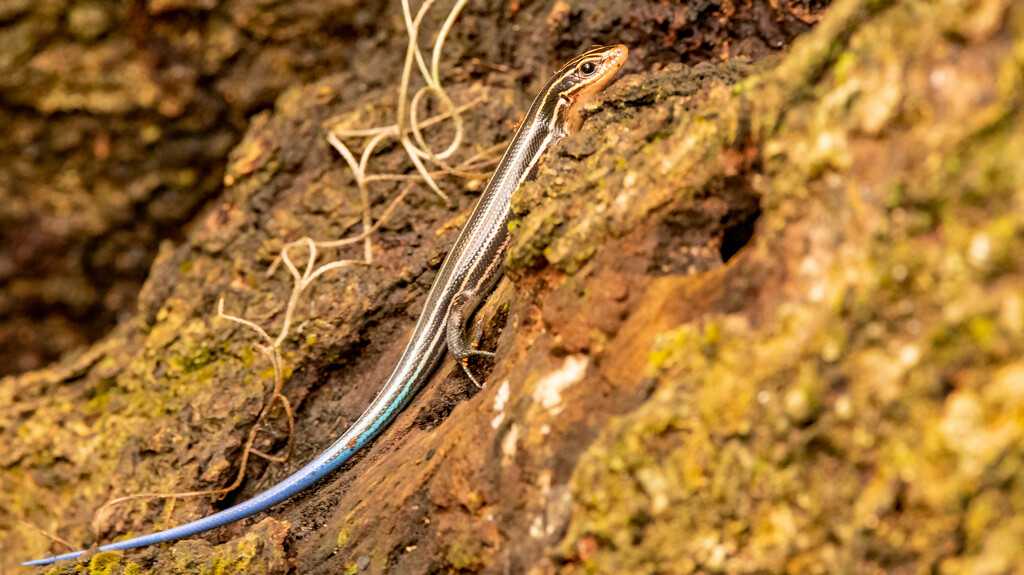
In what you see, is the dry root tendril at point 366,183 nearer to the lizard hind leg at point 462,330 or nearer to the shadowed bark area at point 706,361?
the shadowed bark area at point 706,361

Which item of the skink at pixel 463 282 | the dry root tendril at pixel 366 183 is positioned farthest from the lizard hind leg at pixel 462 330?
the dry root tendril at pixel 366 183

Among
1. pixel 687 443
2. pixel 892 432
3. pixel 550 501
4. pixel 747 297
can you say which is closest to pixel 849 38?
pixel 747 297

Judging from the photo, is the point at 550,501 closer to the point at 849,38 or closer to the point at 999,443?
the point at 999,443

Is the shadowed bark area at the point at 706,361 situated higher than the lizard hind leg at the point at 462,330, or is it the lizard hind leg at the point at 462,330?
the shadowed bark area at the point at 706,361

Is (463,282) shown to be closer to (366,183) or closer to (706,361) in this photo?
(366,183)

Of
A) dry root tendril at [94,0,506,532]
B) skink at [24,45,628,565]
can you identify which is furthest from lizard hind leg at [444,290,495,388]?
dry root tendril at [94,0,506,532]

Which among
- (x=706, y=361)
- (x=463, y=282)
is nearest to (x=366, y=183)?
(x=463, y=282)
